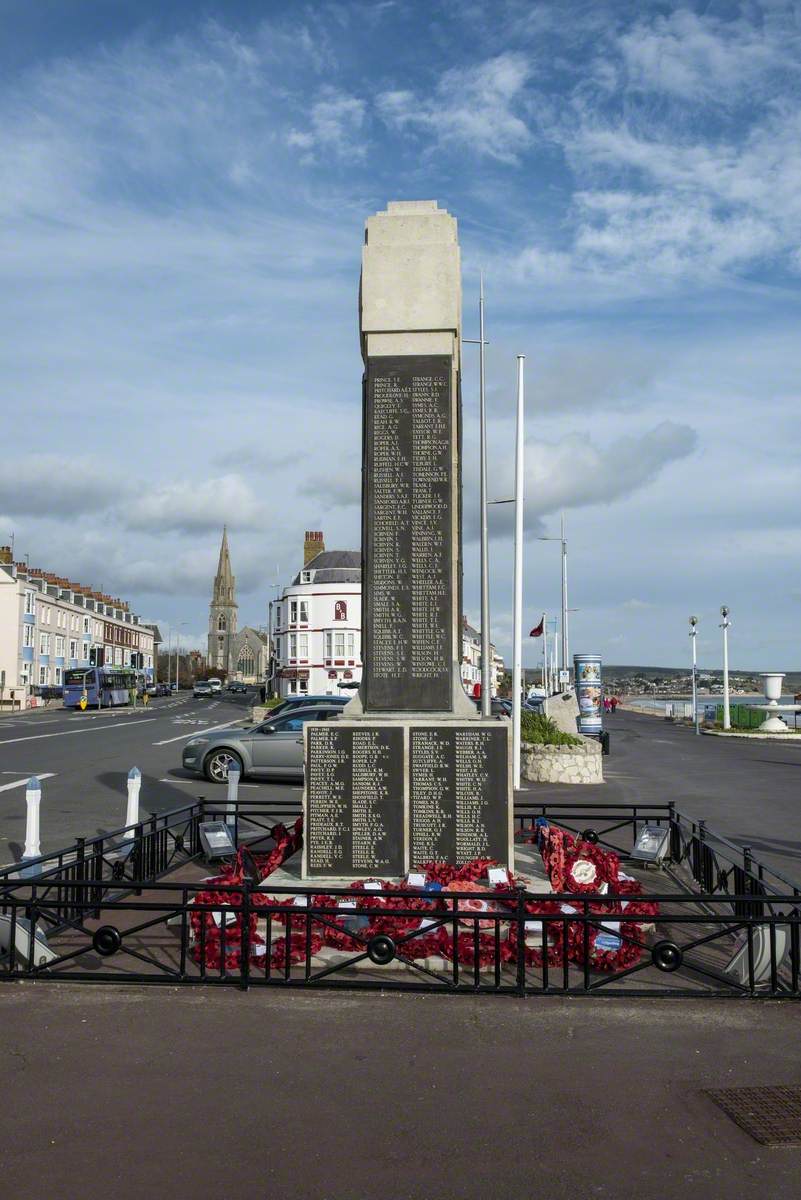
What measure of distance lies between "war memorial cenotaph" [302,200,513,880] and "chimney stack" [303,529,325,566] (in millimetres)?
75700

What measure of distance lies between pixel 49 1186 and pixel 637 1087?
2.95 m

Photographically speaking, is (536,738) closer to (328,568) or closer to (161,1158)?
(161,1158)

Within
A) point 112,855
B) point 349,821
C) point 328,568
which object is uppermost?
point 328,568

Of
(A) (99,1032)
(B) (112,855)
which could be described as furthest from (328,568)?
(A) (99,1032)

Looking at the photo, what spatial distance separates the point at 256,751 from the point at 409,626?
45.0ft

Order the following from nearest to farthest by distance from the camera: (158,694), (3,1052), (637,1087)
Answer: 1. (637,1087)
2. (3,1052)
3. (158,694)

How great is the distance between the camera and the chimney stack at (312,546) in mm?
85688

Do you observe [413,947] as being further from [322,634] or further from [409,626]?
[322,634]

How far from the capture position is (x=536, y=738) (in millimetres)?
24234

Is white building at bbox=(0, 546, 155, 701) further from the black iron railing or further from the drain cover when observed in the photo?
the drain cover

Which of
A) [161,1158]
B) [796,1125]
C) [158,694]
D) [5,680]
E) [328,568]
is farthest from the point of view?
[158,694]

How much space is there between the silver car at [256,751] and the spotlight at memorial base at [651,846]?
11158mm

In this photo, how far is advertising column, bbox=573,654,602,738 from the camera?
33.8 meters

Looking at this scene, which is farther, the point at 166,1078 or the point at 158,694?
the point at 158,694
